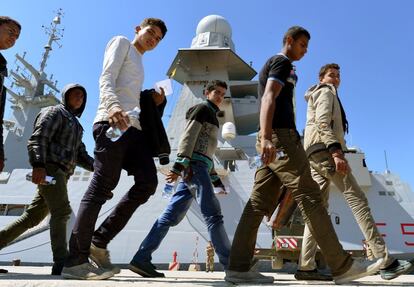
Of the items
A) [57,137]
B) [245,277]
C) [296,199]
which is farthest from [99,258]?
[296,199]

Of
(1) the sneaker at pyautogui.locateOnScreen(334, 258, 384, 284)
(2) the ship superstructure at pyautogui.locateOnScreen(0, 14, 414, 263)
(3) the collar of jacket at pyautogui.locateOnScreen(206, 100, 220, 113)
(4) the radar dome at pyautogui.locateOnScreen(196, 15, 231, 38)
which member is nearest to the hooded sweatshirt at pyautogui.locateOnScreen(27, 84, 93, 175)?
(3) the collar of jacket at pyautogui.locateOnScreen(206, 100, 220, 113)

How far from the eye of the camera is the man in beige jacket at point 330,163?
2.52 m

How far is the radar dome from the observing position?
18531mm

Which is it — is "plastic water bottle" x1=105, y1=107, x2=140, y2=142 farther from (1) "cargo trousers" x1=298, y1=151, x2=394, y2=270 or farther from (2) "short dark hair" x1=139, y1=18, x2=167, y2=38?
(1) "cargo trousers" x1=298, y1=151, x2=394, y2=270

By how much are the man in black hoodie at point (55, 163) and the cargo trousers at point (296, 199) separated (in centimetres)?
147

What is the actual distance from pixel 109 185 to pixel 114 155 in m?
0.20

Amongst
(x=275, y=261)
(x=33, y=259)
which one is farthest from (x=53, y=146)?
Answer: (x=33, y=259)

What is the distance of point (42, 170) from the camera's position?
8.09 ft

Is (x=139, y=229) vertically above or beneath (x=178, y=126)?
beneath

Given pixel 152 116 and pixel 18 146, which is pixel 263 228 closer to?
pixel 152 116

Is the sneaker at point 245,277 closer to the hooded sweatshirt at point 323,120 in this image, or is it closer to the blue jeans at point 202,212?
the blue jeans at point 202,212

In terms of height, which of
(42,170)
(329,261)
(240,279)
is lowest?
(240,279)

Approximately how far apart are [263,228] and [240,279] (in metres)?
7.78

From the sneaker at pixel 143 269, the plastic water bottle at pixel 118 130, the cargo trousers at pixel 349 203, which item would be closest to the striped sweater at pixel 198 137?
the plastic water bottle at pixel 118 130
